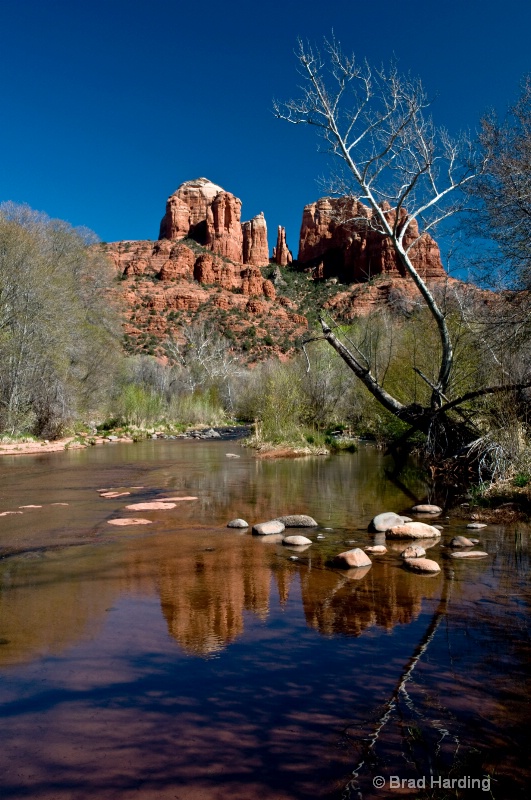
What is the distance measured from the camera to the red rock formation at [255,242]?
10344 centimetres

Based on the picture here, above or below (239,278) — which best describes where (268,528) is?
below

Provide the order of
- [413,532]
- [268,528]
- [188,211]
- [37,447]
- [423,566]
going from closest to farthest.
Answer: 1. [423,566]
2. [413,532]
3. [268,528]
4. [37,447]
5. [188,211]

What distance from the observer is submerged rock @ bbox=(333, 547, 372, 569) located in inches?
216

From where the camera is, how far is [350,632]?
392cm

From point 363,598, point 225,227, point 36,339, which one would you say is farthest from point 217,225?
point 363,598

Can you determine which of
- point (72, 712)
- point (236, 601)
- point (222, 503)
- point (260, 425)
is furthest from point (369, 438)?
point (72, 712)

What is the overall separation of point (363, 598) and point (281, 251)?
109m

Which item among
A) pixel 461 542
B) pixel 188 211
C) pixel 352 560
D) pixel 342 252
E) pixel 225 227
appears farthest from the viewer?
pixel 188 211

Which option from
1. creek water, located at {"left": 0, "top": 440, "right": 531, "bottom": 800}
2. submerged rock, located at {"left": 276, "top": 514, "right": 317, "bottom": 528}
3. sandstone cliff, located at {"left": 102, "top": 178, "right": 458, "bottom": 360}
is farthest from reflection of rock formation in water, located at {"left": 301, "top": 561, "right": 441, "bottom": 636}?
sandstone cliff, located at {"left": 102, "top": 178, "right": 458, "bottom": 360}

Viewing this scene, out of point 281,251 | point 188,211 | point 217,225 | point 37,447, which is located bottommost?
point 37,447

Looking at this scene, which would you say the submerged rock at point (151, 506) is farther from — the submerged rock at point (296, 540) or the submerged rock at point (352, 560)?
the submerged rock at point (352, 560)

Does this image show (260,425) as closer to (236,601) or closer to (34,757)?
(236,601)

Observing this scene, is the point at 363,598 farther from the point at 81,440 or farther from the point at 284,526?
the point at 81,440

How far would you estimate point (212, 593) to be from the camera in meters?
4.74
